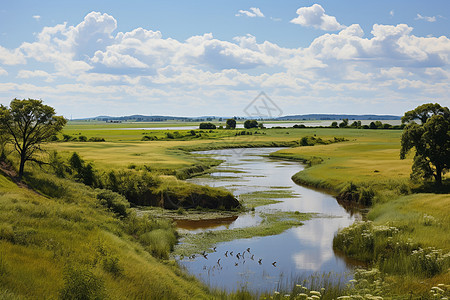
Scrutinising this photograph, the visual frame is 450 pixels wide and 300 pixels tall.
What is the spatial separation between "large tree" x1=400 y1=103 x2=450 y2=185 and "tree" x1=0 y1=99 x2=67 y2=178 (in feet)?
112

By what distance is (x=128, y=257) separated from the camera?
17.1 meters

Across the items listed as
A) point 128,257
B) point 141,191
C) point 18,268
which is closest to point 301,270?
point 128,257

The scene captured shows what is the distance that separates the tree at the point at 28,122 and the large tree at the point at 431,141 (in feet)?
112

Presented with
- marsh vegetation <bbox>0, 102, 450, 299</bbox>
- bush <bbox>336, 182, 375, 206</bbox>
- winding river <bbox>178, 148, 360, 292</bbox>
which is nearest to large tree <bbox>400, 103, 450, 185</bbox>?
marsh vegetation <bbox>0, 102, 450, 299</bbox>

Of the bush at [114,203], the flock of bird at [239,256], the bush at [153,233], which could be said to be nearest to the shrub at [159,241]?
the bush at [153,233]

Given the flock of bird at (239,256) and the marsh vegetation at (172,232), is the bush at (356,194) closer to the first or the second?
the marsh vegetation at (172,232)

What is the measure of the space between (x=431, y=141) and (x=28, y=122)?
122 feet

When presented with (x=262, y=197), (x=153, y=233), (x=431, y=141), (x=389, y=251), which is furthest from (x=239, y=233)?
(x=431, y=141)

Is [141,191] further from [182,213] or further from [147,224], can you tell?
[147,224]

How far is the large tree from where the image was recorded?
40.9 m

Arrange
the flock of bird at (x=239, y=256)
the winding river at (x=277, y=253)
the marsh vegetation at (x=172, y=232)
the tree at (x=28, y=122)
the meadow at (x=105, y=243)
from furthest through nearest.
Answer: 1. the tree at (x=28, y=122)
2. the flock of bird at (x=239, y=256)
3. the winding river at (x=277, y=253)
4. the marsh vegetation at (x=172, y=232)
5. the meadow at (x=105, y=243)

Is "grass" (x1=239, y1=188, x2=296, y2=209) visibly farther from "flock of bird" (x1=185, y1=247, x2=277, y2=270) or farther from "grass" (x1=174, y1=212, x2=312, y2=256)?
"flock of bird" (x1=185, y1=247, x2=277, y2=270)

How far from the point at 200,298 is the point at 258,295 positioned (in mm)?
2872

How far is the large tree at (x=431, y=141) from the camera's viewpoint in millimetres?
40875
